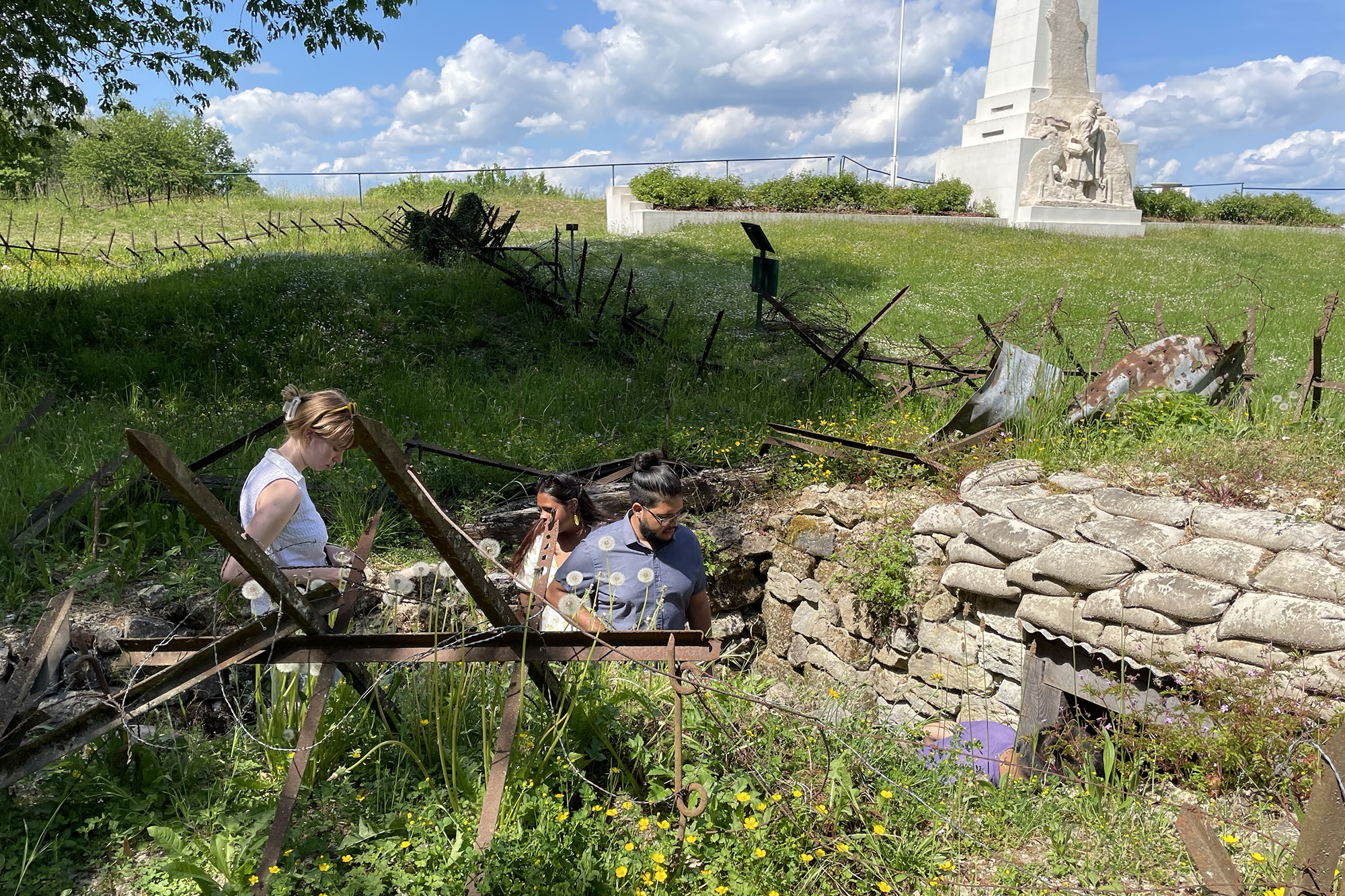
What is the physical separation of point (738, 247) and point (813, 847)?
16557 millimetres

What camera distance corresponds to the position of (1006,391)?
618 centimetres

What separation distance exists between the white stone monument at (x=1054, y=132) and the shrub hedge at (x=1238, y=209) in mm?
3386

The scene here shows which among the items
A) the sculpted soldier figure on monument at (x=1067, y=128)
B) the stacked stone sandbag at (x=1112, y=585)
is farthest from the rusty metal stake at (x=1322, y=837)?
the sculpted soldier figure on monument at (x=1067, y=128)

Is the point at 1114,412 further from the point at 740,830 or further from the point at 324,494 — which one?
the point at 324,494

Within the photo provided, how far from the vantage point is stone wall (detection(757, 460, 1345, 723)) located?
379 centimetres

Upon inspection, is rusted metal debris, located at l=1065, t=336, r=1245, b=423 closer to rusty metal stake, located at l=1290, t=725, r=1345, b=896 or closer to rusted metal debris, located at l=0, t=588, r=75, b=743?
rusty metal stake, located at l=1290, t=725, r=1345, b=896

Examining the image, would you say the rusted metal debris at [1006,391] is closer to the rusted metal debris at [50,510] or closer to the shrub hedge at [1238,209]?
the rusted metal debris at [50,510]

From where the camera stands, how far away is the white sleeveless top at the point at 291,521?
10.5 feet

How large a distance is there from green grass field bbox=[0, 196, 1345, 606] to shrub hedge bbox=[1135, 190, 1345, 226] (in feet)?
34.5

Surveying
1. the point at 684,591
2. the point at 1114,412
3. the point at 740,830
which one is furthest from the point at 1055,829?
the point at 1114,412

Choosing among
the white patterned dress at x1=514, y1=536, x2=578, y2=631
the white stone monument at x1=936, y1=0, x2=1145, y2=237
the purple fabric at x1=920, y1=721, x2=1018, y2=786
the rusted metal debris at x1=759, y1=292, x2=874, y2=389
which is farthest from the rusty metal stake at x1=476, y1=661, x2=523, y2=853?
the white stone monument at x1=936, y1=0, x2=1145, y2=237

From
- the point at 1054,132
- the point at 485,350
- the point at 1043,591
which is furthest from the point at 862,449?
the point at 1054,132

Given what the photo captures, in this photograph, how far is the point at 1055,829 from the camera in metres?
2.86

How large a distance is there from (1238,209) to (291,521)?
109 feet
